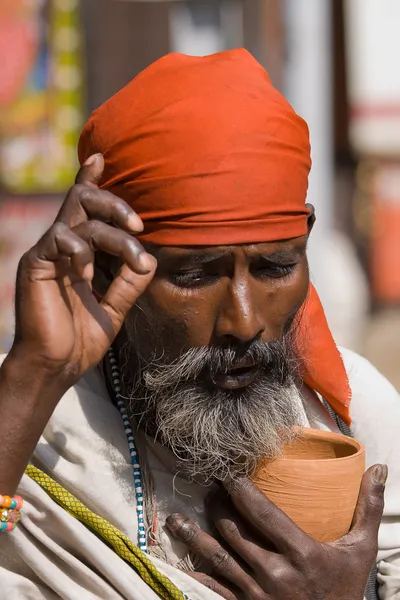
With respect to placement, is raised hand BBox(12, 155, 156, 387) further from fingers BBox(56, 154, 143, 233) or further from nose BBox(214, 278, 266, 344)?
nose BBox(214, 278, 266, 344)

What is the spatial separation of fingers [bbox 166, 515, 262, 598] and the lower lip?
35 cm

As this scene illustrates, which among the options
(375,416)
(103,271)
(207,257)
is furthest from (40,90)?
(207,257)

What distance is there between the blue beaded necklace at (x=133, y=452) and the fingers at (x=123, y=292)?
0.51 metres

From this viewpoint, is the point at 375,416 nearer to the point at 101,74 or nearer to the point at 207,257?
the point at 207,257

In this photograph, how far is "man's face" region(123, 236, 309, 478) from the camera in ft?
8.48

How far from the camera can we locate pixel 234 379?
2.64m

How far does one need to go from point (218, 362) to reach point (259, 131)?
596 mm

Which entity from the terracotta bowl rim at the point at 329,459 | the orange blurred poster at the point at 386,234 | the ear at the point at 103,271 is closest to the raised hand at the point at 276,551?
the terracotta bowl rim at the point at 329,459

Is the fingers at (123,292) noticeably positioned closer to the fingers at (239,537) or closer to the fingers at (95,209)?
the fingers at (95,209)

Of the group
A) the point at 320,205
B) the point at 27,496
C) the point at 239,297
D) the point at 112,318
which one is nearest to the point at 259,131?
the point at 239,297

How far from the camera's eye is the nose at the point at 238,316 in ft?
8.29

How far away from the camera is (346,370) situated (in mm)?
3092

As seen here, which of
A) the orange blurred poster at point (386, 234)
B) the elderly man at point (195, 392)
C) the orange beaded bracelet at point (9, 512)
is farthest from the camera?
the orange blurred poster at point (386, 234)

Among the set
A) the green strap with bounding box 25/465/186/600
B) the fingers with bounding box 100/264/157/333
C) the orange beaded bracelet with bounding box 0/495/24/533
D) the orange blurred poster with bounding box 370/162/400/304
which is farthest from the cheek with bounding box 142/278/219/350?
the orange blurred poster with bounding box 370/162/400/304
